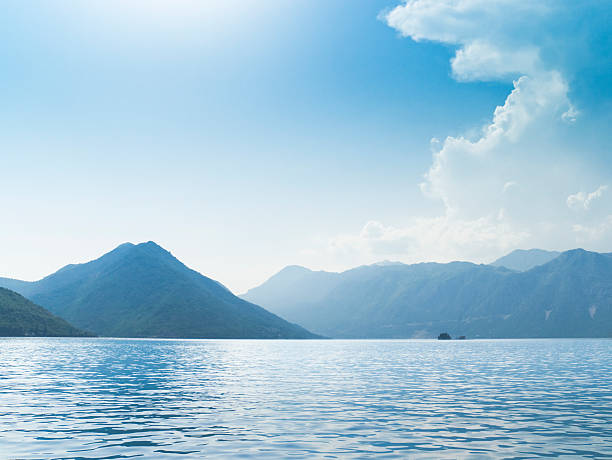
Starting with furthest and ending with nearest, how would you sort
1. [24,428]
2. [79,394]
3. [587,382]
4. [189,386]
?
[587,382], [189,386], [79,394], [24,428]

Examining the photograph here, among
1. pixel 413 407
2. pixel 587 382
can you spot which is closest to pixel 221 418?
pixel 413 407

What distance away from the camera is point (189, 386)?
218 ft

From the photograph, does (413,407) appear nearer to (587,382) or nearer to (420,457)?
(420,457)

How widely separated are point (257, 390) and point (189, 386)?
31.4 ft

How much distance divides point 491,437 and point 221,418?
1924cm

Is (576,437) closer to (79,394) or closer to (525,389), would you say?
(525,389)

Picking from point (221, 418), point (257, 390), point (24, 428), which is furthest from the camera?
point (257, 390)

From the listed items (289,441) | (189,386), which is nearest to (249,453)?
(289,441)

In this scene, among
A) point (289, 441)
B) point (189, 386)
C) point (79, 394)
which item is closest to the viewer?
point (289, 441)

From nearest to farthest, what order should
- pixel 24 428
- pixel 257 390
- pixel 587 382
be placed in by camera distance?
pixel 24 428 → pixel 257 390 → pixel 587 382

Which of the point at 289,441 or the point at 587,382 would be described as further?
the point at 587,382

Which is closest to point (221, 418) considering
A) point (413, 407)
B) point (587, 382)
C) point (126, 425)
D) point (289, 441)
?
point (126, 425)

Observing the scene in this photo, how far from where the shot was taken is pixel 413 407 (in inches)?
1892

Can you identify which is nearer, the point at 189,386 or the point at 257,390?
the point at 257,390
